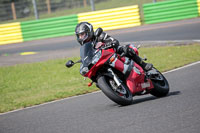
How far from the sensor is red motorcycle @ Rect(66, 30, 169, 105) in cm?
610

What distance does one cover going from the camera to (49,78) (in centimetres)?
1201

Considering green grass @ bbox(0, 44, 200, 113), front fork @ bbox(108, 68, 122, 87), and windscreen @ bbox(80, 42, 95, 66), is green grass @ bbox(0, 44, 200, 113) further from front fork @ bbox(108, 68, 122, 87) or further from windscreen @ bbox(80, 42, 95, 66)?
front fork @ bbox(108, 68, 122, 87)

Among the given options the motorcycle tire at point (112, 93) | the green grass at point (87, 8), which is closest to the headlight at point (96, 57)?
the motorcycle tire at point (112, 93)

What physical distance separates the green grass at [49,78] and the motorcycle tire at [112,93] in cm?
290

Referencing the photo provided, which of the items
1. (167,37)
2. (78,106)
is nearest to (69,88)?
(78,106)

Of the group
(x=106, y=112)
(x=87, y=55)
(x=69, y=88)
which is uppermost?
(x=87, y=55)

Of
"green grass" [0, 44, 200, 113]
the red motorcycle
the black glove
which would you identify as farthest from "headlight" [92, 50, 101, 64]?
"green grass" [0, 44, 200, 113]

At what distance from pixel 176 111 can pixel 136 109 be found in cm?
75

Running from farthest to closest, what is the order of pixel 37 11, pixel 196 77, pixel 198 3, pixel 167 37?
pixel 37 11, pixel 198 3, pixel 167 37, pixel 196 77

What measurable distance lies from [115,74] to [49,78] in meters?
5.88

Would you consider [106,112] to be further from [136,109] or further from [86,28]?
[86,28]

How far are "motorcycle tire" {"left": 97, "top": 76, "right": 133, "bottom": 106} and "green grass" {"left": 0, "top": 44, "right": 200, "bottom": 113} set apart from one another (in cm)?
290

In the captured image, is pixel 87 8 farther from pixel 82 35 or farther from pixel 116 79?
pixel 116 79

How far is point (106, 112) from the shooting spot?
242 inches
